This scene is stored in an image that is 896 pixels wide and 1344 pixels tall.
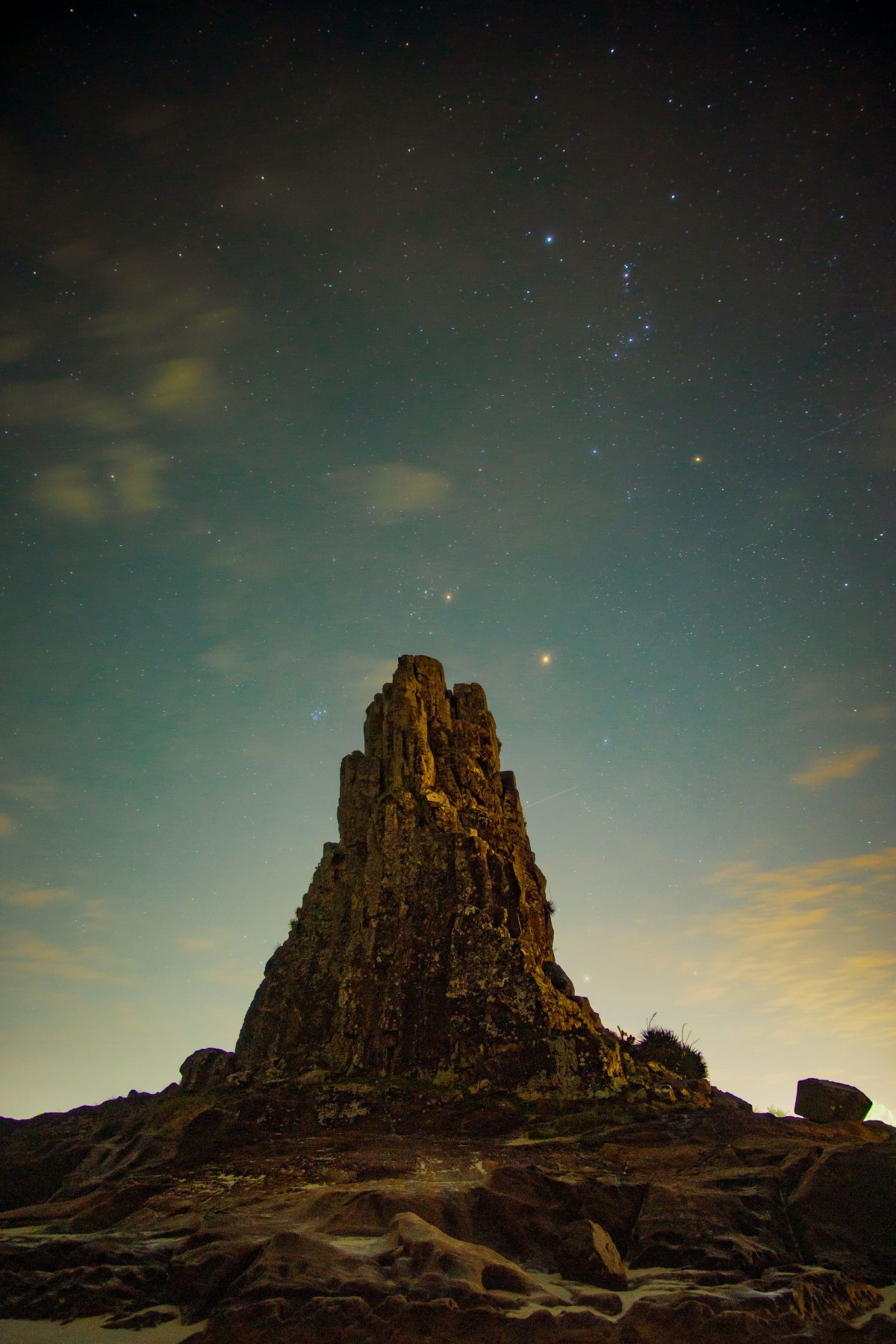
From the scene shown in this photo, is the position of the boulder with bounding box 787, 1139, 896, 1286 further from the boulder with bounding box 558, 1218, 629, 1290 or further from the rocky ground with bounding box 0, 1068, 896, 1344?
the boulder with bounding box 558, 1218, 629, 1290

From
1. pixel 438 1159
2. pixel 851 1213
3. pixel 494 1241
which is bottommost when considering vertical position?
pixel 494 1241

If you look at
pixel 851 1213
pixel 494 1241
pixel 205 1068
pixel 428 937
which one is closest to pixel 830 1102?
pixel 851 1213

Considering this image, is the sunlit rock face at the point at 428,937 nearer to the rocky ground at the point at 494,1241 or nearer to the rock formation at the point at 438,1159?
the rock formation at the point at 438,1159

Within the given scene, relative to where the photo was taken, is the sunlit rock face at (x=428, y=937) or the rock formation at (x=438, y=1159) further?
the sunlit rock face at (x=428, y=937)

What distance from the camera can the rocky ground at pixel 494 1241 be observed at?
9141 millimetres

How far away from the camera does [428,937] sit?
2970 centimetres

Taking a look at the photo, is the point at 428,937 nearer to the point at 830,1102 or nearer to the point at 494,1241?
the point at 830,1102

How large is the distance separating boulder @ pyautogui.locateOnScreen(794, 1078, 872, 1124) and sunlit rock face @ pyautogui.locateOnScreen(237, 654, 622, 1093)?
21.3ft

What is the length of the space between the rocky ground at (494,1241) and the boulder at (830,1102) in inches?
136

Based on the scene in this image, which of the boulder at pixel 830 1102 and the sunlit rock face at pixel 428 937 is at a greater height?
the sunlit rock face at pixel 428 937

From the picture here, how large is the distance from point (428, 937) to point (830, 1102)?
1508cm

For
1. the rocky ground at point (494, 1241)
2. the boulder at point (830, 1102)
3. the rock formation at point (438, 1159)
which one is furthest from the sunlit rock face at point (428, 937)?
the boulder at point (830, 1102)

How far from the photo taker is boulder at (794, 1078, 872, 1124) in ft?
77.7

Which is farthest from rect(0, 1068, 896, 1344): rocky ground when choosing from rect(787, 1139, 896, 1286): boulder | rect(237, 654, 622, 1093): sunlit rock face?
rect(237, 654, 622, 1093): sunlit rock face
